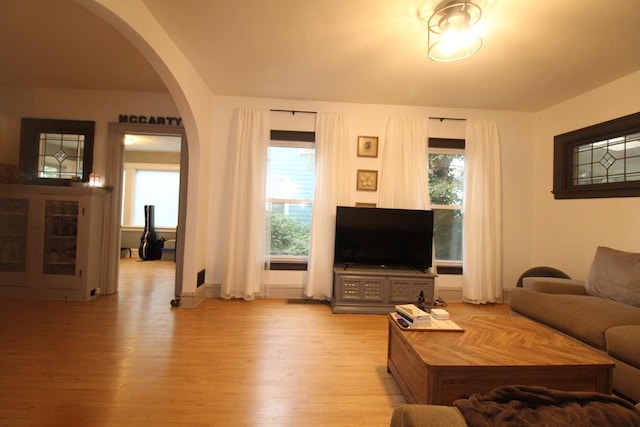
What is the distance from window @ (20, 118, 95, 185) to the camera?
142 inches

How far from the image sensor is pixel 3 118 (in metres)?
3.63

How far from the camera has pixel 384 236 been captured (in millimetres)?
3600

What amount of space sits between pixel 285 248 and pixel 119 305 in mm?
2055

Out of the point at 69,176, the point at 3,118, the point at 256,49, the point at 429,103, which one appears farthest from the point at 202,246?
the point at 429,103

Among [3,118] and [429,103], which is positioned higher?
[429,103]

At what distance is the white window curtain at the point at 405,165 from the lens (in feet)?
12.4

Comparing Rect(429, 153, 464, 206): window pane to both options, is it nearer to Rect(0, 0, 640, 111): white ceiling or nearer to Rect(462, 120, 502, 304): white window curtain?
Rect(462, 120, 502, 304): white window curtain

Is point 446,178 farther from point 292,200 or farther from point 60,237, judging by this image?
point 60,237

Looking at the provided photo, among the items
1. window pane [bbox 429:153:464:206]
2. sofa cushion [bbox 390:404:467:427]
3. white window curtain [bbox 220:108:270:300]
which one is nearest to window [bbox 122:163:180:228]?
white window curtain [bbox 220:108:270:300]

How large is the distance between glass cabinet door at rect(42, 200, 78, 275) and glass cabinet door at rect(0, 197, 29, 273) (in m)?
0.23

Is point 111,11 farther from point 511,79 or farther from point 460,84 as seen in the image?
point 511,79

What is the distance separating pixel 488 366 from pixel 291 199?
291 cm

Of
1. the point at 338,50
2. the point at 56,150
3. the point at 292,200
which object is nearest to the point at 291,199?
the point at 292,200

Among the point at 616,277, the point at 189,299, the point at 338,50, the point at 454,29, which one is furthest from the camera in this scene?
the point at 189,299
